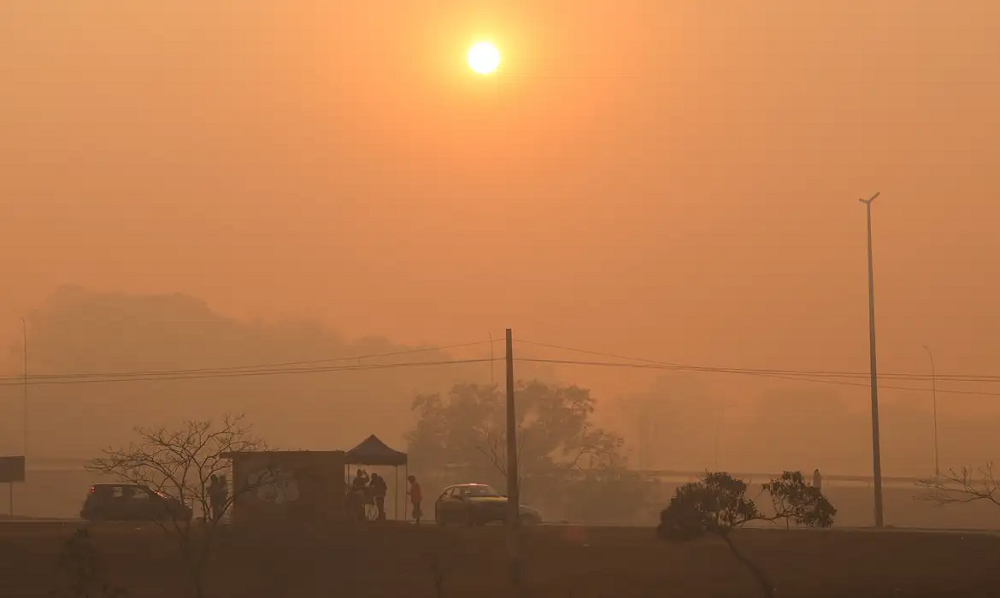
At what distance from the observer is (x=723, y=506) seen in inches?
1324

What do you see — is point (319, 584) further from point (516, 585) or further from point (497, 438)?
point (497, 438)

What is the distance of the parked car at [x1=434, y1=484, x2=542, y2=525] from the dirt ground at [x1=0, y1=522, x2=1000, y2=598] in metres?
4.59

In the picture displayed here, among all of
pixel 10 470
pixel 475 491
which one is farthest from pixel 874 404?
pixel 10 470

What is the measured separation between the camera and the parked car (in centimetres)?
4928

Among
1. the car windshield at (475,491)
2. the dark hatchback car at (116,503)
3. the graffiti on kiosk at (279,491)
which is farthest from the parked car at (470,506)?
the dark hatchback car at (116,503)

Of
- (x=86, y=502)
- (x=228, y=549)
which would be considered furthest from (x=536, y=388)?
(x=228, y=549)

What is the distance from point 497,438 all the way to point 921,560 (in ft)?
241

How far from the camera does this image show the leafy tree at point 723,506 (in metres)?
33.4

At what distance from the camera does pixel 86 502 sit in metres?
50.7

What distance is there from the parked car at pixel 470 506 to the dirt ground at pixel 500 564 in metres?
4.59

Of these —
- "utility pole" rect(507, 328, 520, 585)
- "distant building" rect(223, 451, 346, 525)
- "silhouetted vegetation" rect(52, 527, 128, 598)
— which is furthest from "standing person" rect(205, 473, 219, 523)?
"utility pole" rect(507, 328, 520, 585)

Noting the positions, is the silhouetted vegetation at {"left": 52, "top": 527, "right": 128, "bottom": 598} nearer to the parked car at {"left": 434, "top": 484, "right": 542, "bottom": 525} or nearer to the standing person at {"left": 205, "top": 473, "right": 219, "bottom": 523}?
the standing person at {"left": 205, "top": 473, "right": 219, "bottom": 523}

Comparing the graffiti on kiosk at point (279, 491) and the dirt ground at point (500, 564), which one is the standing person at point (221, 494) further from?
the graffiti on kiosk at point (279, 491)

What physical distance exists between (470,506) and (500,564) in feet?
24.8
